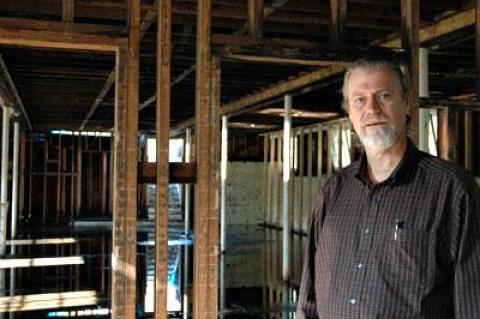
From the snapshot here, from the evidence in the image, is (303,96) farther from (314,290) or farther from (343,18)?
(314,290)

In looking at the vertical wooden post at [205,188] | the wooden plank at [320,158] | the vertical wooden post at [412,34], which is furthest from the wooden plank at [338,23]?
the wooden plank at [320,158]

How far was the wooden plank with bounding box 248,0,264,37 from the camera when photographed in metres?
3.91

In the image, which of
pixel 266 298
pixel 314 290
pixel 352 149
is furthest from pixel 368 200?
pixel 352 149

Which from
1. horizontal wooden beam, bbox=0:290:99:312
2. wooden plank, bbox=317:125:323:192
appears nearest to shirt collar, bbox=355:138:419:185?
horizontal wooden beam, bbox=0:290:99:312

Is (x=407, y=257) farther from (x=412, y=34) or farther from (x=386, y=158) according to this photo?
(x=412, y=34)

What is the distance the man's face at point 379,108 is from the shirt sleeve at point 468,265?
0.32 m

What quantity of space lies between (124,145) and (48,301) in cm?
384

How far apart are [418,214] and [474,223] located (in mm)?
155

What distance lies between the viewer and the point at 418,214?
1.64 meters

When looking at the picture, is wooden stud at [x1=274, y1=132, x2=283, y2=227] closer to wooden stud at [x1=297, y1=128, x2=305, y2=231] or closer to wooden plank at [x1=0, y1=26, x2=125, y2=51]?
wooden stud at [x1=297, y1=128, x2=305, y2=231]

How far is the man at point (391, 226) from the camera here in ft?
5.18

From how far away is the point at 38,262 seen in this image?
9422 mm

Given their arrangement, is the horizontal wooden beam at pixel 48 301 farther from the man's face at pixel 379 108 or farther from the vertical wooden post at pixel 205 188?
the man's face at pixel 379 108

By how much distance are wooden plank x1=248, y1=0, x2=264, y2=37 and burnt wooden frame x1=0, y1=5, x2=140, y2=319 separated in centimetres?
81
